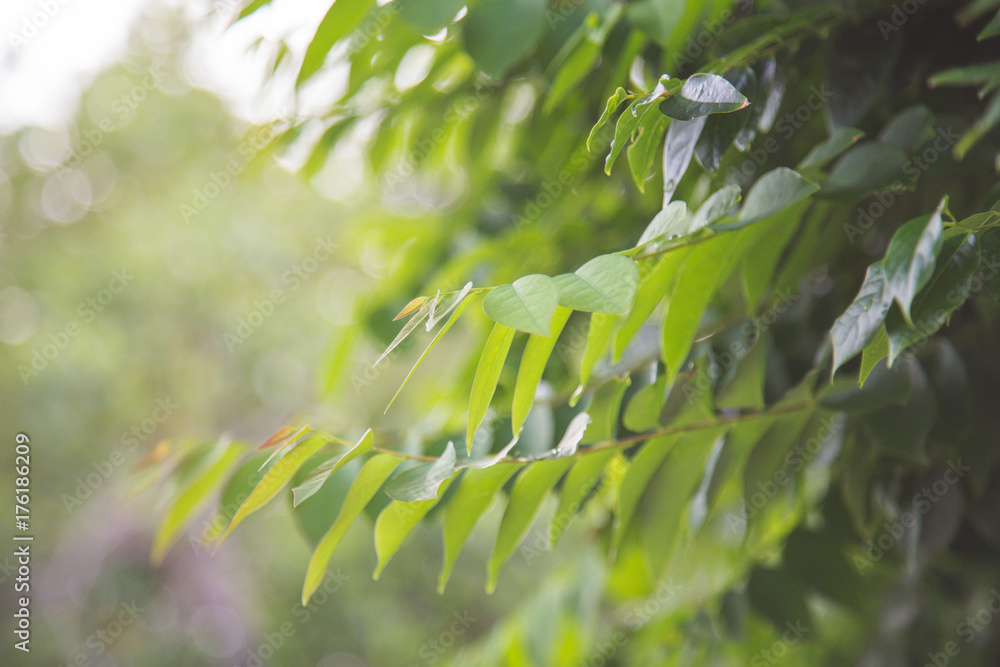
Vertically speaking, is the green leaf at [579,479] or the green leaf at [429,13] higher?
the green leaf at [429,13]

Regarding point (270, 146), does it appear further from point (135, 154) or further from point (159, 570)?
point (135, 154)

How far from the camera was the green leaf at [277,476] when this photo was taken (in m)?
0.27

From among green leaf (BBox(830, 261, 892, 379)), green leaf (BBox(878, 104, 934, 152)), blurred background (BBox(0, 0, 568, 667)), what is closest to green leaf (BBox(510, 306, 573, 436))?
green leaf (BBox(830, 261, 892, 379))

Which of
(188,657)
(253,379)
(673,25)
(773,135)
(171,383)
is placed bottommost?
(188,657)

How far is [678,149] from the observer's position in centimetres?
30

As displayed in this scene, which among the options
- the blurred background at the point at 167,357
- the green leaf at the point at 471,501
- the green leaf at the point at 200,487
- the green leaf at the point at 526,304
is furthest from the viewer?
the blurred background at the point at 167,357

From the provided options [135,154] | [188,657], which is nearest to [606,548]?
[188,657]

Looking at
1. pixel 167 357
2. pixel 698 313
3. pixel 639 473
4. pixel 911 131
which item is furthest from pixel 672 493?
pixel 167 357

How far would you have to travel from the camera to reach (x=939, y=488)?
43cm

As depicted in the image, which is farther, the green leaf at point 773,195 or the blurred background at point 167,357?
the blurred background at point 167,357

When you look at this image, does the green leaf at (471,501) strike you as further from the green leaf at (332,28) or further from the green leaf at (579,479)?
the green leaf at (332,28)

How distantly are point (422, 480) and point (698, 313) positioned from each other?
0.51 feet

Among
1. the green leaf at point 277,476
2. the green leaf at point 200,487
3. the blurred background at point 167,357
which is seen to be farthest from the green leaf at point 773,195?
the blurred background at point 167,357

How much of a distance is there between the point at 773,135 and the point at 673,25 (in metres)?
0.15
